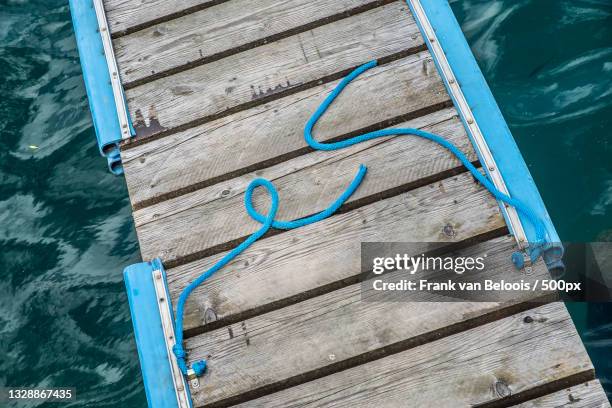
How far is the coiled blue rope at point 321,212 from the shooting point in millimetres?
2516

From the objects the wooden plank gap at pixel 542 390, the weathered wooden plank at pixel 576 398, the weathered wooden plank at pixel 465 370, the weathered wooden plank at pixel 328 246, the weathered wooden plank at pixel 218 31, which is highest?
the weathered wooden plank at pixel 218 31

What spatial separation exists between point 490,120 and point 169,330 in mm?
1525

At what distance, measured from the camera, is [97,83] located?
10.6 ft

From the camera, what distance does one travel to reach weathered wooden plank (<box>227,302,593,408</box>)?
2.33 meters

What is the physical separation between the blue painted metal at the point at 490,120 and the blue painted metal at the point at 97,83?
4.76ft

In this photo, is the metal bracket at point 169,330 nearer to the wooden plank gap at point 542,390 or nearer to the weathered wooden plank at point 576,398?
the wooden plank gap at point 542,390

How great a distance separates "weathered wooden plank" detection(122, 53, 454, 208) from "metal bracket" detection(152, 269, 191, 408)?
15.1 inches

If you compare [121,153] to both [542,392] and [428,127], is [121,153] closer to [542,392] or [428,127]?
[428,127]

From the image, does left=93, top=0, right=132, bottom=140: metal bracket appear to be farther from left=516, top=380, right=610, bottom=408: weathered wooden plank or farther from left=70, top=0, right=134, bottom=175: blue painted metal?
left=516, top=380, right=610, bottom=408: weathered wooden plank

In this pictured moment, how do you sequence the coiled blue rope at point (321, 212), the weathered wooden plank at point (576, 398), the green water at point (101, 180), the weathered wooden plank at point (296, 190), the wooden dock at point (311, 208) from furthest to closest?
the green water at point (101, 180)
the weathered wooden plank at point (296, 190)
the coiled blue rope at point (321, 212)
the wooden dock at point (311, 208)
the weathered wooden plank at point (576, 398)

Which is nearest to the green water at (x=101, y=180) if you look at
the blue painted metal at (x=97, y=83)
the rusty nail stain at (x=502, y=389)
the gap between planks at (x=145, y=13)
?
the blue painted metal at (x=97, y=83)

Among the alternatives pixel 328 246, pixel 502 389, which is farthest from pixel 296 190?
pixel 502 389

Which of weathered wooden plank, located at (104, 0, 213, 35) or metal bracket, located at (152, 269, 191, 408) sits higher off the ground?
weathered wooden plank, located at (104, 0, 213, 35)

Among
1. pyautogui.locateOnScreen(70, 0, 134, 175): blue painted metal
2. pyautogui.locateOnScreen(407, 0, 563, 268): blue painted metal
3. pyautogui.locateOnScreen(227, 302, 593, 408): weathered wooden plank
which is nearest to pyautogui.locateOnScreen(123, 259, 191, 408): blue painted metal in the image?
pyautogui.locateOnScreen(227, 302, 593, 408): weathered wooden plank
